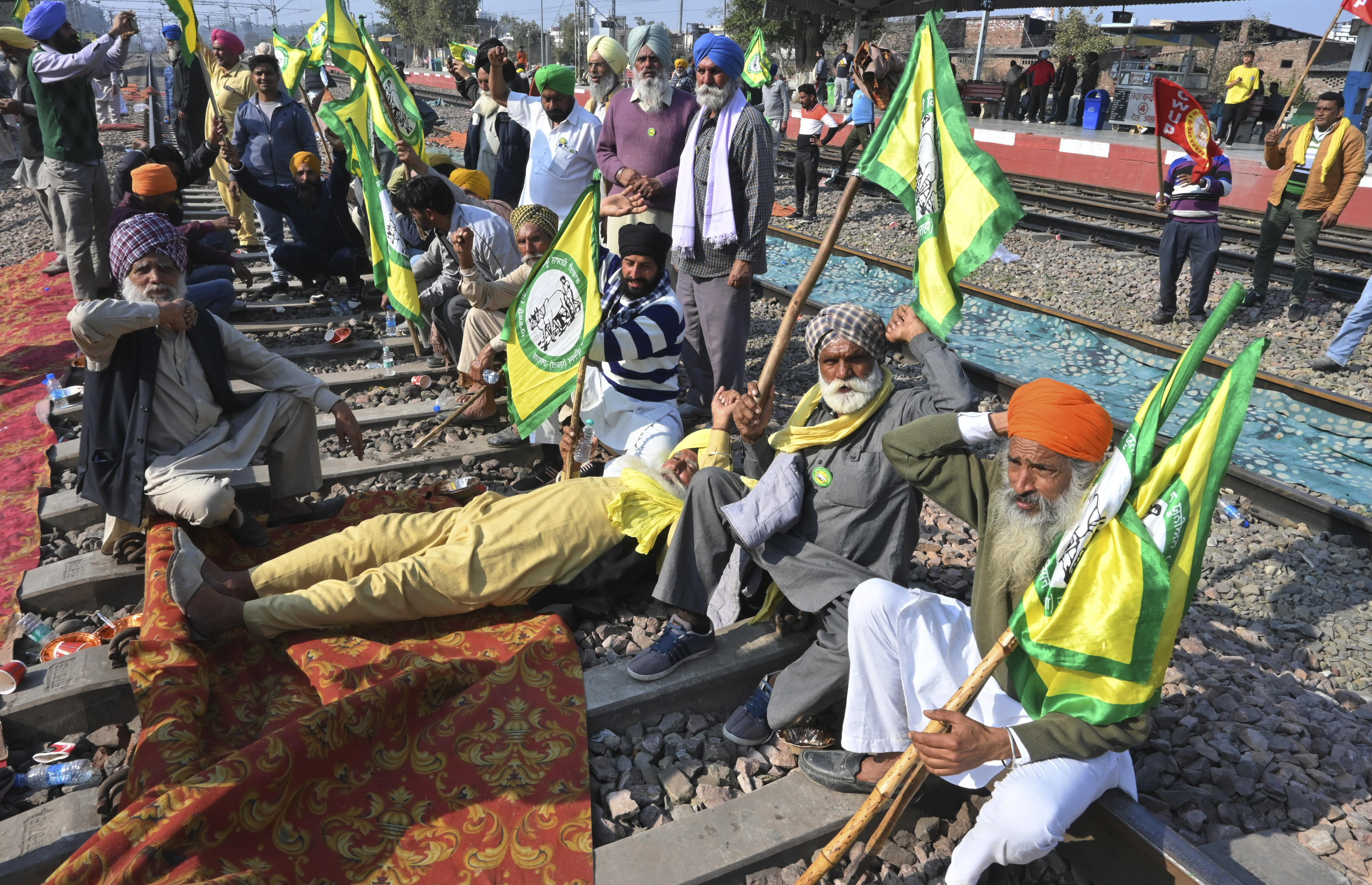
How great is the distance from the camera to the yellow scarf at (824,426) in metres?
3.05

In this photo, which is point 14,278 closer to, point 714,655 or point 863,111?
point 714,655

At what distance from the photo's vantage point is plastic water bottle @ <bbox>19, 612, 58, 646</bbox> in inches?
134

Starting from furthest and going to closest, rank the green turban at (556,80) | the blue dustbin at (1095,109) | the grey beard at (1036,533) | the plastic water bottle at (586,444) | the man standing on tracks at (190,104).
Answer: the blue dustbin at (1095,109)
the man standing on tracks at (190,104)
the green turban at (556,80)
the plastic water bottle at (586,444)
the grey beard at (1036,533)

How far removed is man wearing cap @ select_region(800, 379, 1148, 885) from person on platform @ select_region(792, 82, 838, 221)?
9.47 metres

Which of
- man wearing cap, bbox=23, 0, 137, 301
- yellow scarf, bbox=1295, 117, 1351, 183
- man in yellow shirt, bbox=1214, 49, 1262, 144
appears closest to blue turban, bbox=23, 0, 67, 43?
man wearing cap, bbox=23, 0, 137, 301

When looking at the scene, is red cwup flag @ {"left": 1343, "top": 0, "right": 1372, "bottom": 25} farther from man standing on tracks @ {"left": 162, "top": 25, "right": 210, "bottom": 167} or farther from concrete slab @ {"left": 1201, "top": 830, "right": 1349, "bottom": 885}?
man standing on tracks @ {"left": 162, "top": 25, "right": 210, "bottom": 167}

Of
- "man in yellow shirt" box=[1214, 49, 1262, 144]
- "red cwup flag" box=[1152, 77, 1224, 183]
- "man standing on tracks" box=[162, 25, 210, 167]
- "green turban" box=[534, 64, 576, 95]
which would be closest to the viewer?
"green turban" box=[534, 64, 576, 95]

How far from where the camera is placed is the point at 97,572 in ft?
12.0

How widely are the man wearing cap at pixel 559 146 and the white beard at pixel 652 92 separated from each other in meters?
0.92

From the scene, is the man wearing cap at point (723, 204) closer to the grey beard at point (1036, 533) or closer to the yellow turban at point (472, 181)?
the yellow turban at point (472, 181)

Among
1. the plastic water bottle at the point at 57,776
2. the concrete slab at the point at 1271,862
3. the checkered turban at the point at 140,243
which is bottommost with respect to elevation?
the plastic water bottle at the point at 57,776

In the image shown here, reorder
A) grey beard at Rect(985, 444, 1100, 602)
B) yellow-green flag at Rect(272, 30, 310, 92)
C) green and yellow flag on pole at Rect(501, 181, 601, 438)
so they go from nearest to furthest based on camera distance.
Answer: grey beard at Rect(985, 444, 1100, 602), green and yellow flag on pole at Rect(501, 181, 601, 438), yellow-green flag at Rect(272, 30, 310, 92)

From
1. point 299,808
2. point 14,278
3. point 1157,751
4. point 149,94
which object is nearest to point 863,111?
point 149,94

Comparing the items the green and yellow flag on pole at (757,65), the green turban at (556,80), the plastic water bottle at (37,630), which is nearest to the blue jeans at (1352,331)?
the green turban at (556,80)
